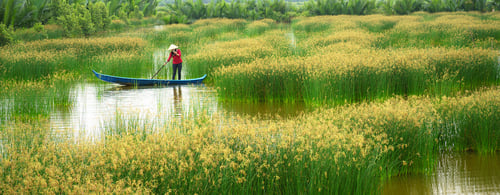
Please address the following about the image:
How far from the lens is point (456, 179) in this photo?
612 centimetres

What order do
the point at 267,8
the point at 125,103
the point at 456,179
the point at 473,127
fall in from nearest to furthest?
1. the point at 456,179
2. the point at 473,127
3. the point at 125,103
4. the point at 267,8

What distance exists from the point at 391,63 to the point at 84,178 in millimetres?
8580

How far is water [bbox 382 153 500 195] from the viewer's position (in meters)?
5.79

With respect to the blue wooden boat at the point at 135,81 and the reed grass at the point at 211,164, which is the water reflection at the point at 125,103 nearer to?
the blue wooden boat at the point at 135,81

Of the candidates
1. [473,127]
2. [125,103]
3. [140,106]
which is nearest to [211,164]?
[473,127]

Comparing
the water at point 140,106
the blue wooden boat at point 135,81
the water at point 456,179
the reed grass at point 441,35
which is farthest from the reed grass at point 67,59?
the water at point 456,179

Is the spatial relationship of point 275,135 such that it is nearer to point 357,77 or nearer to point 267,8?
point 357,77

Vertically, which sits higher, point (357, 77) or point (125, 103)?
point (357, 77)

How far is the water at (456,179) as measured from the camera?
5.79 meters

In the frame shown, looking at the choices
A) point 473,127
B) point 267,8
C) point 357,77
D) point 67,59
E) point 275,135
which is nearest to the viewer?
point 275,135

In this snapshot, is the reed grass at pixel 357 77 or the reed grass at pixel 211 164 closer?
the reed grass at pixel 211 164

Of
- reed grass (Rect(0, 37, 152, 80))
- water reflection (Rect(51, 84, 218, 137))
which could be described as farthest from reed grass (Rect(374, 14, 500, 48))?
reed grass (Rect(0, 37, 152, 80))

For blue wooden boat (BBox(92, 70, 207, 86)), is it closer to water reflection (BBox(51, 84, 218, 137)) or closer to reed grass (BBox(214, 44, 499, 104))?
water reflection (BBox(51, 84, 218, 137))

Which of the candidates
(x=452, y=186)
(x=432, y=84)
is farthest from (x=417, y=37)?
(x=452, y=186)
